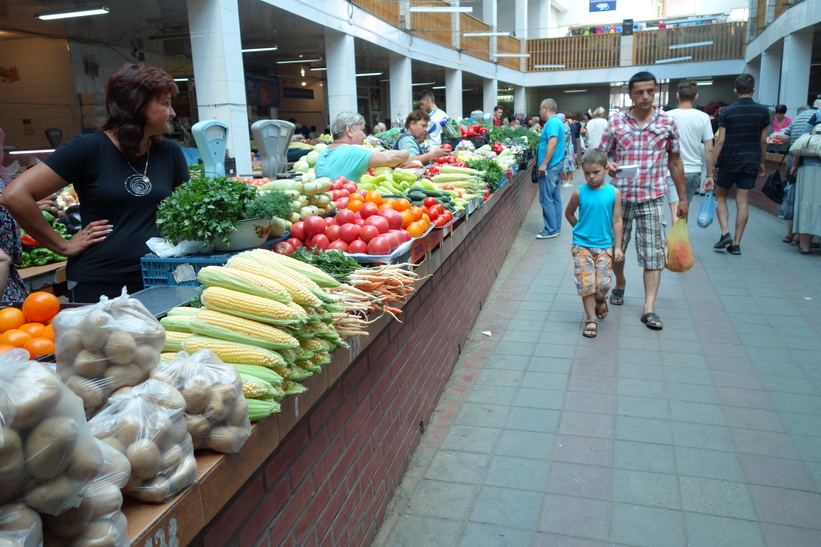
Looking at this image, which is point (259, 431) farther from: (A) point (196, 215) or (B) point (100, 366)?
(A) point (196, 215)

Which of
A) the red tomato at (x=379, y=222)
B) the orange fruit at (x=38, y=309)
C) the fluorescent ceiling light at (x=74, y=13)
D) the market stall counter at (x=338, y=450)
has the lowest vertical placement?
the market stall counter at (x=338, y=450)

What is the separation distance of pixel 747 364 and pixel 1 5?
41.1 ft

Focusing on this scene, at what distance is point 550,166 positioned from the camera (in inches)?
405

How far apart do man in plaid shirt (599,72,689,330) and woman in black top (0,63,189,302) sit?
13.4 feet

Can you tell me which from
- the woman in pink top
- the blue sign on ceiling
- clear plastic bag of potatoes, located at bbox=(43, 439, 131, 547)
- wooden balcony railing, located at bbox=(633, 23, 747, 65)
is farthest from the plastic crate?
the blue sign on ceiling

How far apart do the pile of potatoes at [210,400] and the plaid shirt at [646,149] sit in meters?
4.90

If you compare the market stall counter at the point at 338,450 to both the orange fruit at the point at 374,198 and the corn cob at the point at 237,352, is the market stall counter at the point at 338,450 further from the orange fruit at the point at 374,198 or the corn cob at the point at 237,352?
the orange fruit at the point at 374,198

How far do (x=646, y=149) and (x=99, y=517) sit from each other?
5.54 metres

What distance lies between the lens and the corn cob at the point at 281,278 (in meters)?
2.14

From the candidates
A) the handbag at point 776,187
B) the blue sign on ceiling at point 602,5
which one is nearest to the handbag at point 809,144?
the handbag at point 776,187

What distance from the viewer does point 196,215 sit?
9.74 feet

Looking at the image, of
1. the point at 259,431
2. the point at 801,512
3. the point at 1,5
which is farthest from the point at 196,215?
the point at 1,5

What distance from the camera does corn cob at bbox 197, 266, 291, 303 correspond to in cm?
206

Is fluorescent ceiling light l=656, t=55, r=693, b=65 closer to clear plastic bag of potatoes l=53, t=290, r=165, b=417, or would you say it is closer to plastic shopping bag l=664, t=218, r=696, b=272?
plastic shopping bag l=664, t=218, r=696, b=272
